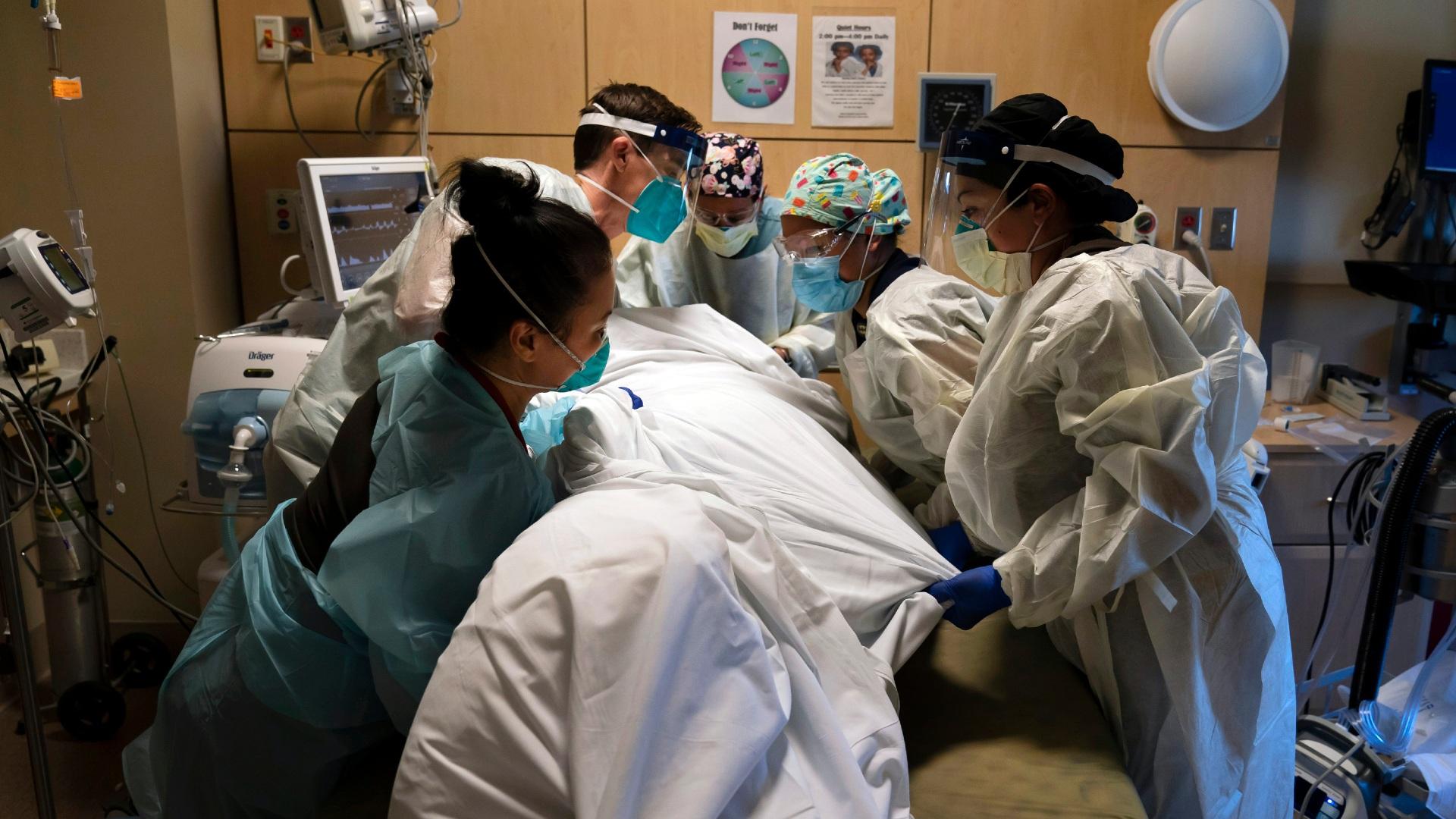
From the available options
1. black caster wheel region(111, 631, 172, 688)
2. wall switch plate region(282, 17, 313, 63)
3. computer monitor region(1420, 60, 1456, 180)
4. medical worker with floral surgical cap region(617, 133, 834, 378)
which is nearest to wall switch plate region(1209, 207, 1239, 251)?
computer monitor region(1420, 60, 1456, 180)

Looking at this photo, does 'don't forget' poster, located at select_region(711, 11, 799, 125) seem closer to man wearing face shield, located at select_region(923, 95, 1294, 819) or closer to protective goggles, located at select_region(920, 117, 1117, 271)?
protective goggles, located at select_region(920, 117, 1117, 271)

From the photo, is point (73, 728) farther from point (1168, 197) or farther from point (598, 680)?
point (1168, 197)

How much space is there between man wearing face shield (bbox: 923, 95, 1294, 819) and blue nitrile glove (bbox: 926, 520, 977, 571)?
0.24 meters

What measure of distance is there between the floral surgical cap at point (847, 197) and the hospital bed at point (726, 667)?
1.91 feet

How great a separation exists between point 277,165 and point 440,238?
143 centimetres

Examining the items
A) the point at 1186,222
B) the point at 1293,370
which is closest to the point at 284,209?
the point at 1186,222

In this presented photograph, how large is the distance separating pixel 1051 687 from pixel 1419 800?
74 cm

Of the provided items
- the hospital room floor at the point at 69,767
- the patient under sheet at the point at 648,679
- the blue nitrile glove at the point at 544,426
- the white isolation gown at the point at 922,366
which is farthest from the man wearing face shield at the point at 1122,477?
the hospital room floor at the point at 69,767

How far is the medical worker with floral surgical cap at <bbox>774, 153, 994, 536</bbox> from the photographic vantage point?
195 cm

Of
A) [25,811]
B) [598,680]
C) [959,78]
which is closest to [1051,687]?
[598,680]

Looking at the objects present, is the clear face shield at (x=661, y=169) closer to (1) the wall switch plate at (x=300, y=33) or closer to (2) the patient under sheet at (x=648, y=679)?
(2) the patient under sheet at (x=648, y=679)

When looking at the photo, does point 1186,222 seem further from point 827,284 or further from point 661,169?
point 661,169

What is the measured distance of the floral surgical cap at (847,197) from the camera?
223 cm

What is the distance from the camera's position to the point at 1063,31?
119 inches
